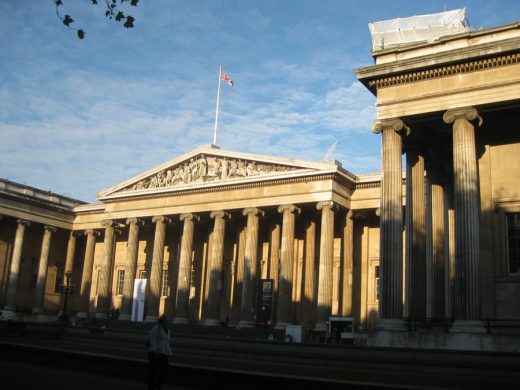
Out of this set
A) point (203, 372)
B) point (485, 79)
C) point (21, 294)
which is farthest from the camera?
point (21, 294)

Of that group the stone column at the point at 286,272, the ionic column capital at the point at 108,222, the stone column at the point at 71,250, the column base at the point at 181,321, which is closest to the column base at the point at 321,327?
the stone column at the point at 286,272

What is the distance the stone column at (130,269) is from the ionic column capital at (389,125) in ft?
87.8

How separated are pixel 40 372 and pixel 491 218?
17.9 metres

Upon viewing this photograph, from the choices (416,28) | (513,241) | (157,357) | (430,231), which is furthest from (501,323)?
(157,357)

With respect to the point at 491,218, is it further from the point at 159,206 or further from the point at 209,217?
the point at 159,206

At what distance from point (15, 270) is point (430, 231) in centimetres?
3619

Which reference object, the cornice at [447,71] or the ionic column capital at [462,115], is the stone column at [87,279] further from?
the ionic column capital at [462,115]

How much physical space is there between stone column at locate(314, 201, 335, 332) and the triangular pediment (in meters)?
2.63

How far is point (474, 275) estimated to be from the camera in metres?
21.6

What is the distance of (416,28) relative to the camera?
27234 mm

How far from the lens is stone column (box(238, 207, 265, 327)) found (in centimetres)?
3878

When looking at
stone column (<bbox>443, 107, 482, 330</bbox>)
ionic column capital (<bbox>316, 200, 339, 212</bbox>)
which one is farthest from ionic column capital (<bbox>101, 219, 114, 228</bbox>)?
stone column (<bbox>443, 107, 482, 330</bbox>)

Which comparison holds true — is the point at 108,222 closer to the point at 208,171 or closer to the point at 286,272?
the point at 208,171

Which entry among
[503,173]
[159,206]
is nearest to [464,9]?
[503,173]
